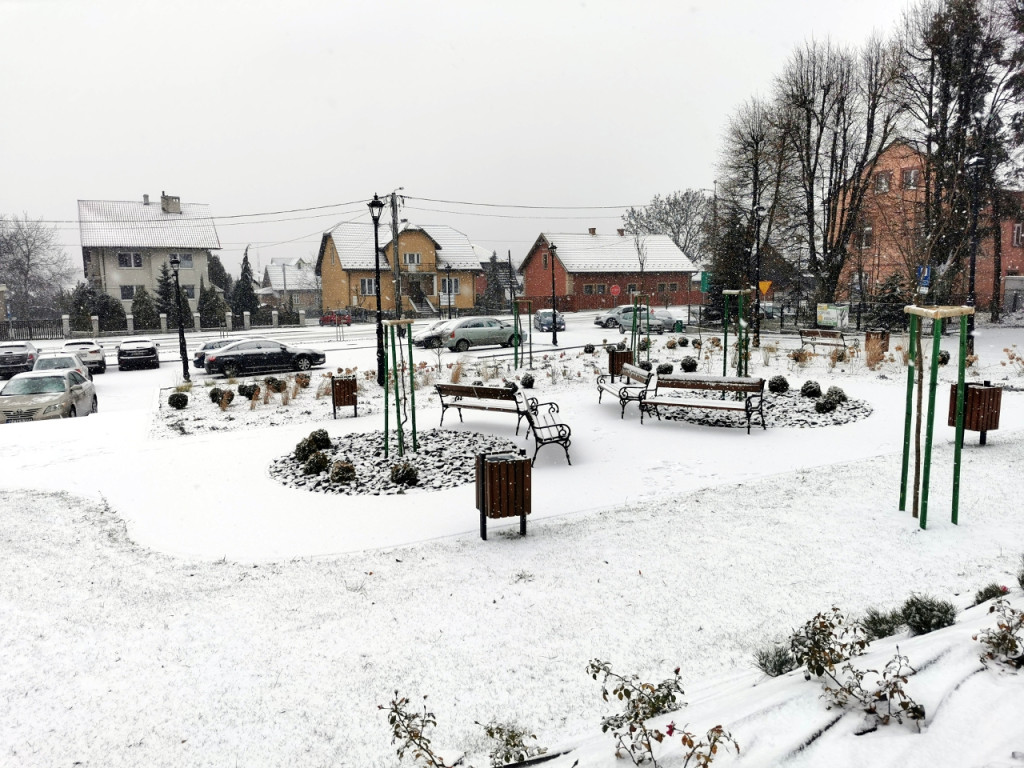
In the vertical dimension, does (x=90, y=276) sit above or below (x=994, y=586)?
above

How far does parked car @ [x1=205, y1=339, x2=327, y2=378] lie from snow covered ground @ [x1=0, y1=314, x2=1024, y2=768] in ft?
37.4

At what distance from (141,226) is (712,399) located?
49.4m

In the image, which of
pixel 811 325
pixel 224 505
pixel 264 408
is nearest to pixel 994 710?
pixel 224 505

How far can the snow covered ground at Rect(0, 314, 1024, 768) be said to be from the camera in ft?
11.1

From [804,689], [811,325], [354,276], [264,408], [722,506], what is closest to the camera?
[804,689]

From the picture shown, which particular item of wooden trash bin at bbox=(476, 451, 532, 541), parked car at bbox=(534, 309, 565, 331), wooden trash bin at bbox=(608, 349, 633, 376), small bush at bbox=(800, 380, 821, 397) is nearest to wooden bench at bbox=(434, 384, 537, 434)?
wooden trash bin at bbox=(476, 451, 532, 541)

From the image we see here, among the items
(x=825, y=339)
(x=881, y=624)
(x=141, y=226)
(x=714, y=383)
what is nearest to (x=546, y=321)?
(x=825, y=339)

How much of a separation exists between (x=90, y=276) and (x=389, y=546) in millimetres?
51480

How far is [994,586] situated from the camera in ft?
14.9

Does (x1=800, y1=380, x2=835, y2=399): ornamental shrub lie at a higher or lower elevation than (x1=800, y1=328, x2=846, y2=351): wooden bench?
lower

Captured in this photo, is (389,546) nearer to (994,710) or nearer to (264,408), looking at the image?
(994,710)

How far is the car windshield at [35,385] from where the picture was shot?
44.3ft

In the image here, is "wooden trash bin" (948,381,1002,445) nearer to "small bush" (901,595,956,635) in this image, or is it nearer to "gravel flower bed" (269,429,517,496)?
"small bush" (901,595,956,635)

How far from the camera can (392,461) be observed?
884 cm
